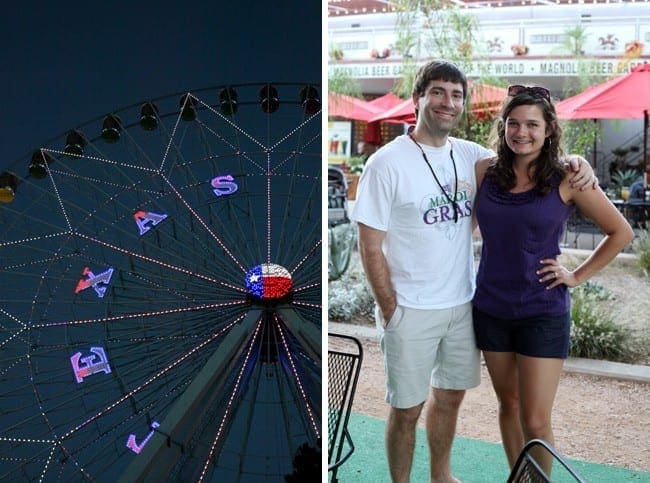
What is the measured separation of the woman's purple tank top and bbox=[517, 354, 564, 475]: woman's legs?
144 mm

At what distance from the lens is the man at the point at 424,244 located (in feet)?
7.42

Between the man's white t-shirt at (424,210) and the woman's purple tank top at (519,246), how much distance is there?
7 cm

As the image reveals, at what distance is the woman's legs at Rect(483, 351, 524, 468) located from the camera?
236 centimetres

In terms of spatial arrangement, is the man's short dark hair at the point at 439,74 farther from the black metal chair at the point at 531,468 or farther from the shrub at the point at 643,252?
the shrub at the point at 643,252

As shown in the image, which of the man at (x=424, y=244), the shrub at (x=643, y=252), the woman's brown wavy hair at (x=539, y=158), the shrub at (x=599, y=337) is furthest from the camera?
the shrub at (x=643, y=252)

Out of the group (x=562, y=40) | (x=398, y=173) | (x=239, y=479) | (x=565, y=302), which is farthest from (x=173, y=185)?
(x=562, y=40)

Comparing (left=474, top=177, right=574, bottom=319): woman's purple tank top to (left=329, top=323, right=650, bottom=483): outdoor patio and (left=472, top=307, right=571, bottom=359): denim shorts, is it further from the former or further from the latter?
(left=329, top=323, right=650, bottom=483): outdoor patio

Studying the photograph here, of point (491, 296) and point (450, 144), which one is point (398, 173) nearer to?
point (450, 144)

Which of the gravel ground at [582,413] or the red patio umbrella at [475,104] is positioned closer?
the gravel ground at [582,413]

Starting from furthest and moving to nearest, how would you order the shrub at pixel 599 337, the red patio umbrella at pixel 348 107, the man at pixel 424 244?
the red patio umbrella at pixel 348 107, the shrub at pixel 599 337, the man at pixel 424 244

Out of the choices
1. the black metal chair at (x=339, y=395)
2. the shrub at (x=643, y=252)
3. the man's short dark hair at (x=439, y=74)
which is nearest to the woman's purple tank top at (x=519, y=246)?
the man's short dark hair at (x=439, y=74)

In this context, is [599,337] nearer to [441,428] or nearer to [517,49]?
[441,428]

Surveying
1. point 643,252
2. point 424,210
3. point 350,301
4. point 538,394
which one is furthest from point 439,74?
point 643,252

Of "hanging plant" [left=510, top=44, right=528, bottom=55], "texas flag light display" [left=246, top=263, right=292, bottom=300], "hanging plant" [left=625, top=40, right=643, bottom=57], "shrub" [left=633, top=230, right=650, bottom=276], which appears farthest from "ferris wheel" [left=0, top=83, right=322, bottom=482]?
"shrub" [left=633, top=230, right=650, bottom=276]
